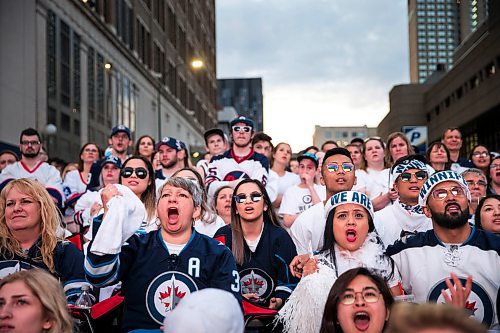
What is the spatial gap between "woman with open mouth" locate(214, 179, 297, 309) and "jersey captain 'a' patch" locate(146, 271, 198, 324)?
1.06 meters

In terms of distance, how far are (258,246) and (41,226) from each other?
6.56 feet

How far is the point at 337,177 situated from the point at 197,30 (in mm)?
53112

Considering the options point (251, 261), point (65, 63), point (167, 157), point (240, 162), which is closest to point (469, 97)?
point (65, 63)

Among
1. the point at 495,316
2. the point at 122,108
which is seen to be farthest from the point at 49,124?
the point at 495,316

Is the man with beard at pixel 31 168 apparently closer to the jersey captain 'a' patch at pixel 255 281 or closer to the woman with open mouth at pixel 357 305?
the jersey captain 'a' patch at pixel 255 281

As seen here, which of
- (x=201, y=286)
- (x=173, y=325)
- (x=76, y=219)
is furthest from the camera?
(x=76, y=219)

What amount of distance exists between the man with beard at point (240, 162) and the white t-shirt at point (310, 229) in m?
2.19

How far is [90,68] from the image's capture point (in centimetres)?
2661

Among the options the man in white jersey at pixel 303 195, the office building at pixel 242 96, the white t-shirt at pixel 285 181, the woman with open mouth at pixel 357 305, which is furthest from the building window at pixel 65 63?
the office building at pixel 242 96

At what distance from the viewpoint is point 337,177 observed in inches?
241

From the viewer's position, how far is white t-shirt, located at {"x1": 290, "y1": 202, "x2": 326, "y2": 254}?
589 cm

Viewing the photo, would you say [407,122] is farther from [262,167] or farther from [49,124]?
[262,167]

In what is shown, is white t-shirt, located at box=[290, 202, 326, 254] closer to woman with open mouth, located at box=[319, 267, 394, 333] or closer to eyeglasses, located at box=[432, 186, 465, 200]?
eyeglasses, located at box=[432, 186, 465, 200]

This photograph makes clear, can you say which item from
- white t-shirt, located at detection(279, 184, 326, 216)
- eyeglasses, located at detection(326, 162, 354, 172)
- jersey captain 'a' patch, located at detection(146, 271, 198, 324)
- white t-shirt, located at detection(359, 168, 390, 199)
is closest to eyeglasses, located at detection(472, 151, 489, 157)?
white t-shirt, located at detection(359, 168, 390, 199)
